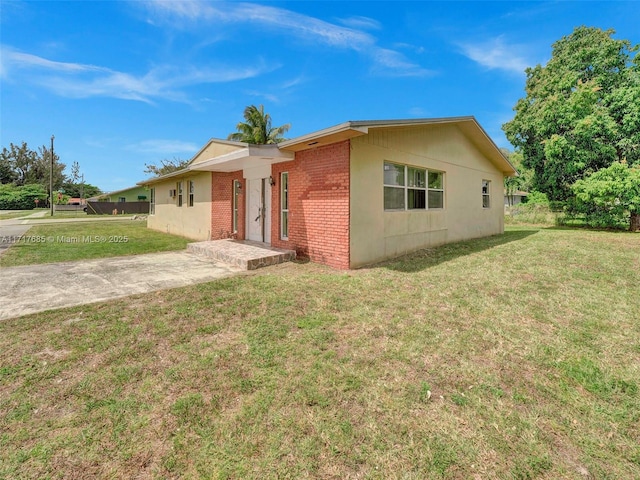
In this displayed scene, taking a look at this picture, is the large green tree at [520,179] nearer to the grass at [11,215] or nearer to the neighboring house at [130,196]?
the grass at [11,215]

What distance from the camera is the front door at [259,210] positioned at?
957 centimetres

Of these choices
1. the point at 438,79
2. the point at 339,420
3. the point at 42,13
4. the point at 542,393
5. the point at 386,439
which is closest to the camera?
the point at 386,439

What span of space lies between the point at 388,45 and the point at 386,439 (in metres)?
13.0

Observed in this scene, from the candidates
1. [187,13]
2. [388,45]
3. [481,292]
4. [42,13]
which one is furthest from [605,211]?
[42,13]

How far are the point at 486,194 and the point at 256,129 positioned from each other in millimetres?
24500

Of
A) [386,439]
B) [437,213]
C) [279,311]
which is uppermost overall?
[437,213]

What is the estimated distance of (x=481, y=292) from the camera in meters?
5.19

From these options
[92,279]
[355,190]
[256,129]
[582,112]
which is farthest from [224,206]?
[256,129]

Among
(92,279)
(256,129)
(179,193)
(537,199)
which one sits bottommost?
(92,279)

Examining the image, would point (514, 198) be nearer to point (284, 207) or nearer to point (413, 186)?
point (413, 186)

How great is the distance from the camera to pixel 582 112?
16.5 metres

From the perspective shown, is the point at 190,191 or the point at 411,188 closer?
the point at 411,188

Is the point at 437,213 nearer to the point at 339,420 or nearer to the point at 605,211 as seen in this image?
the point at 339,420

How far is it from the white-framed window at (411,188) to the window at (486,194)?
4154 mm
